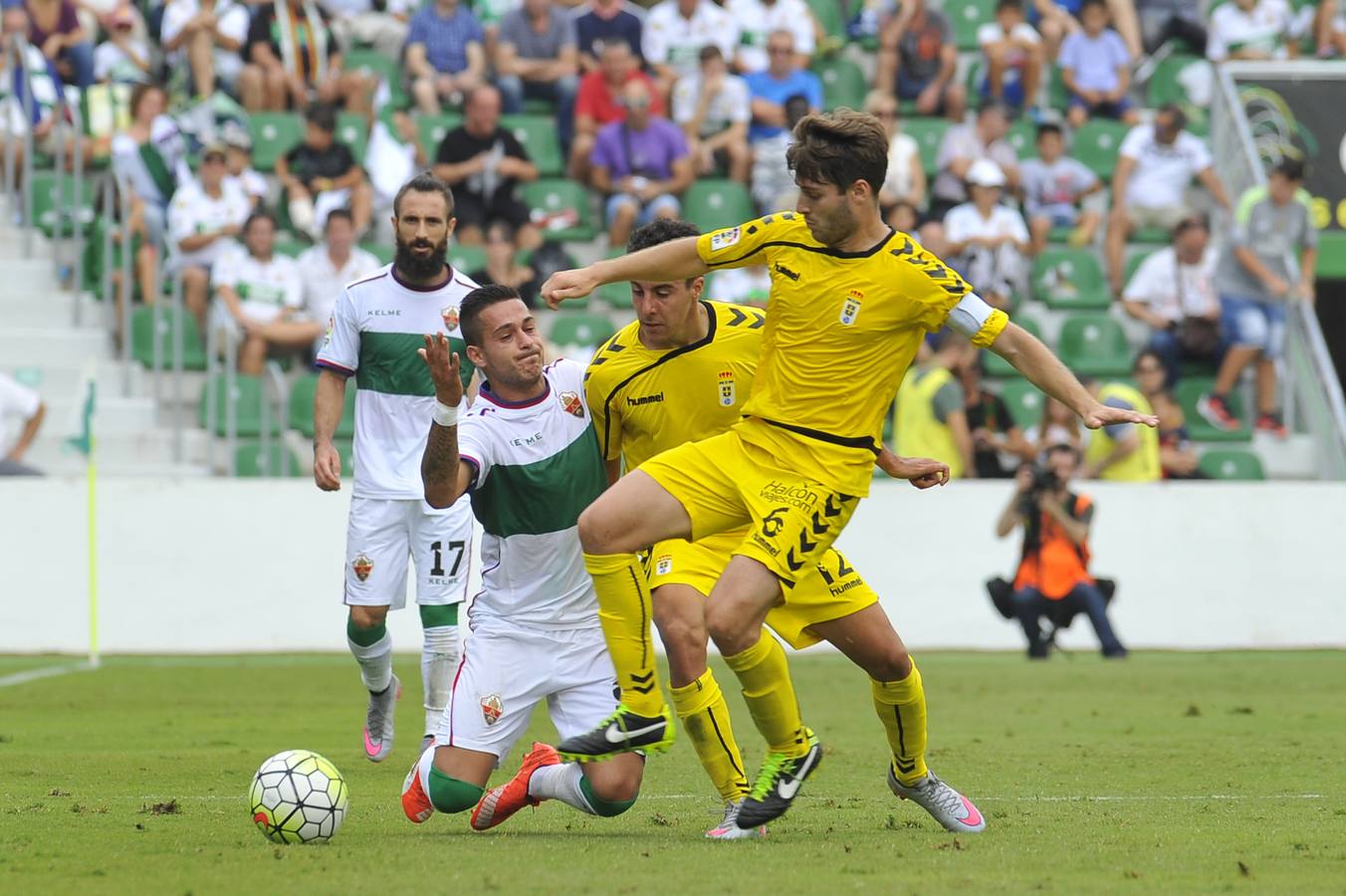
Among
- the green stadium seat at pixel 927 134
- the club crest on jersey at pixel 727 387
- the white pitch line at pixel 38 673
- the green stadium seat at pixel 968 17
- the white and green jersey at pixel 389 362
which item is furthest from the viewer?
the green stadium seat at pixel 968 17

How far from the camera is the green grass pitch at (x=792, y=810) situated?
6117 mm

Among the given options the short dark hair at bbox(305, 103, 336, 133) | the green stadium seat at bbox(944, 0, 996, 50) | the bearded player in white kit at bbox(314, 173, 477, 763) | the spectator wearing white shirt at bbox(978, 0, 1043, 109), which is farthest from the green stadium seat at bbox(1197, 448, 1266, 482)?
the bearded player in white kit at bbox(314, 173, 477, 763)

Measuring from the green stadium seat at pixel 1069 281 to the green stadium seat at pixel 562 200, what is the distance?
4.58 metres

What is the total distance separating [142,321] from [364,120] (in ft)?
11.0

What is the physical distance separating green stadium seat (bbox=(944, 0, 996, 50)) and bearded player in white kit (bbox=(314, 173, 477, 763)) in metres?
14.4

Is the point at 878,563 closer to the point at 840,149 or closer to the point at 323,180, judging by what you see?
the point at 323,180

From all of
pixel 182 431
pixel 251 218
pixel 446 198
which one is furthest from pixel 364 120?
pixel 446 198

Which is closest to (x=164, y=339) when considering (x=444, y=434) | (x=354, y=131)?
(x=354, y=131)

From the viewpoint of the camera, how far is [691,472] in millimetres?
7156

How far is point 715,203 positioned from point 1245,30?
23.1ft

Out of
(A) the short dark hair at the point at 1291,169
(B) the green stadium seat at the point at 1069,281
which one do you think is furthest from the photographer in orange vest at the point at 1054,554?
(A) the short dark hair at the point at 1291,169

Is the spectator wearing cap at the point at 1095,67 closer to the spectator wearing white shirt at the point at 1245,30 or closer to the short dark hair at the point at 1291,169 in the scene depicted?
the spectator wearing white shirt at the point at 1245,30

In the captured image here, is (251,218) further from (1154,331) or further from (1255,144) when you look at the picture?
(1255,144)

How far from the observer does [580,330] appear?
61.7ft
